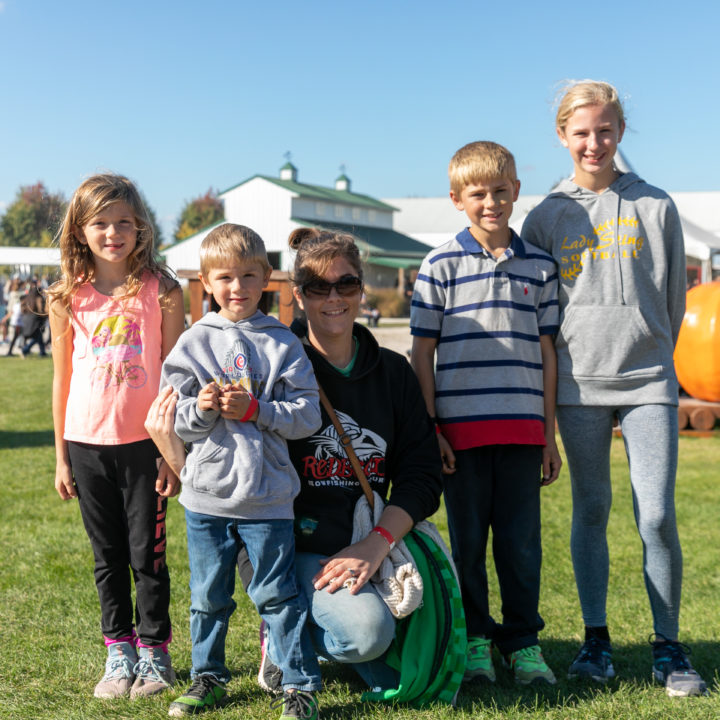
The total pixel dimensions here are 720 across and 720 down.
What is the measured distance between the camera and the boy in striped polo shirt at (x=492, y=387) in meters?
3.19

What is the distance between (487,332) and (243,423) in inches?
40.4

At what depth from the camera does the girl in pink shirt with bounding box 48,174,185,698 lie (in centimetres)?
310

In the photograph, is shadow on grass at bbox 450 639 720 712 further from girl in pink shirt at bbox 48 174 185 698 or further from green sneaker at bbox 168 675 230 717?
girl in pink shirt at bbox 48 174 185 698

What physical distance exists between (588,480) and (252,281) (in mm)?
1546

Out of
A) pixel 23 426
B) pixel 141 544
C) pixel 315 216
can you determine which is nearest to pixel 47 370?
pixel 23 426

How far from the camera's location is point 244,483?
2.71 m

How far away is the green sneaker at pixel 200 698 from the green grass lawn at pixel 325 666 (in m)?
0.06

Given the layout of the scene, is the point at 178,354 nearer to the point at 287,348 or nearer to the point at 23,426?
the point at 287,348

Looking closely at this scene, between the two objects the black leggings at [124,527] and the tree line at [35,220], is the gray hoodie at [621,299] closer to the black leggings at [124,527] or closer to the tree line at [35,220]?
the black leggings at [124,527]

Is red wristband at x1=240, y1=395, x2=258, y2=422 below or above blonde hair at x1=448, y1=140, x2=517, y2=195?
below

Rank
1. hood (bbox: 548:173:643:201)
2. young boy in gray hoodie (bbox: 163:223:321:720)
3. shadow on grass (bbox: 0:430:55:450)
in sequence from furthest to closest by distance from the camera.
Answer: shadow on grass (bbox: 0:430:55:450), hood (bbox: 548:173:643:201), young boy in gray hoodie (bbox: 163:223:321:720)

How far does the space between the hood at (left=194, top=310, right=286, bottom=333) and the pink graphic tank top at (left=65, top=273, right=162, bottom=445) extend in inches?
14.6

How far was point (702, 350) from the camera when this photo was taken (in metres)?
9.07

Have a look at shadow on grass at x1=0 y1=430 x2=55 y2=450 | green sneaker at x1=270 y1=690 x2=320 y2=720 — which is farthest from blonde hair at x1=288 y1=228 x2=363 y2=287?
shadow on grass at x1=0 y1=430 x2=55 y2=450
